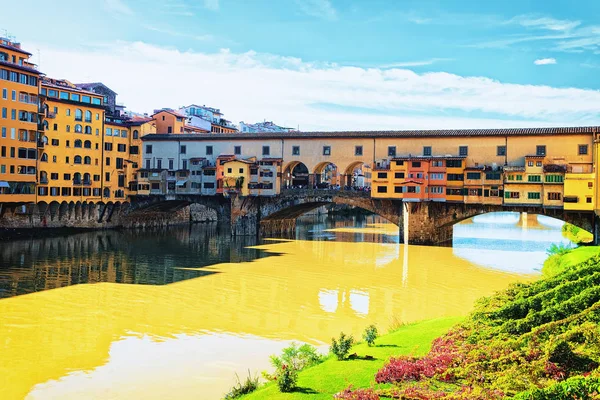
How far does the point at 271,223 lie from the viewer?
198 feet

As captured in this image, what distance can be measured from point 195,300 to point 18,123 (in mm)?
31709

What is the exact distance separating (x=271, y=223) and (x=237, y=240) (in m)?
6.93

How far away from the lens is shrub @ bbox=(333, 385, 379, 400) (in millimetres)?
10070

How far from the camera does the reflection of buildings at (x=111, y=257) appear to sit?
104 feet

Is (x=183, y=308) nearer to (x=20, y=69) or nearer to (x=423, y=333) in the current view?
(x=423, y=333)

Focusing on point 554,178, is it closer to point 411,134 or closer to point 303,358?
point 411,134

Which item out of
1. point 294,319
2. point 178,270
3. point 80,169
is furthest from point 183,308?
point 80,169

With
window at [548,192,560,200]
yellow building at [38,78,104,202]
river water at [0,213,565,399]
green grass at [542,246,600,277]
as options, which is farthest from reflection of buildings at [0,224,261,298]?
window at [548,192,560,200]

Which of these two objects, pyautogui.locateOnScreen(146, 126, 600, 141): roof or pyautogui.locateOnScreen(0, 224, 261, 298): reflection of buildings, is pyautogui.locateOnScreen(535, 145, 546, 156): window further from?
pyautogui.locateOnScreen(0, 224, 261, 298): reflection of buildings

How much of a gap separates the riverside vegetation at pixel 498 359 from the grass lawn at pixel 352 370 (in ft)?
0.07

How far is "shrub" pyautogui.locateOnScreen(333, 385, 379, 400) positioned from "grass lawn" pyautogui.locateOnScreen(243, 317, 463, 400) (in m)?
0.51

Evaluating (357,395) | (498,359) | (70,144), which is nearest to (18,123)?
(70,144)

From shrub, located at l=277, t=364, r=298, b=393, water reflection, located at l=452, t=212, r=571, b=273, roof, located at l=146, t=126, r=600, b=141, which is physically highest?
roof, located at l=146, t=126, r=600, b=141

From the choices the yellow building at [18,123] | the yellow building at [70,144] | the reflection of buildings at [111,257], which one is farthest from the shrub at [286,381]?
the yellow building at [70,144]
